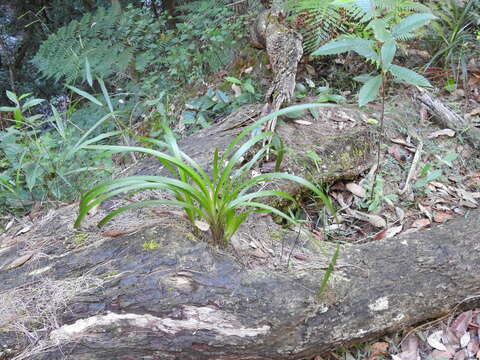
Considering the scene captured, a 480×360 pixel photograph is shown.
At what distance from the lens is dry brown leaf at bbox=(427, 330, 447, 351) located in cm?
178

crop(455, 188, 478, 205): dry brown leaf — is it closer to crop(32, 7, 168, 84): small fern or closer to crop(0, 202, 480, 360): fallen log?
crop(0, 202, 480, 360): fallen log

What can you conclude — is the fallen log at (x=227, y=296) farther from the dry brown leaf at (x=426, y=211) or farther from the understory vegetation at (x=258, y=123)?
the dry brown leaf at (x=426, y=211)

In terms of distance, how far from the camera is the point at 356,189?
244 centimetres

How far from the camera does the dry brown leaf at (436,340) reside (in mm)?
1785

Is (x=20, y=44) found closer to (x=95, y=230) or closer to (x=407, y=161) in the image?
(x=95, y=230)

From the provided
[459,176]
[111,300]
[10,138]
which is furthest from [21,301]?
[459,176]

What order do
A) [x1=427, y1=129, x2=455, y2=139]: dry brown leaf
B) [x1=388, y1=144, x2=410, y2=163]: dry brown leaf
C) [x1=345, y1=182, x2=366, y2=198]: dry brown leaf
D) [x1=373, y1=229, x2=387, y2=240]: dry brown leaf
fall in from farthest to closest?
[x1=427, y1=129, x2=455, y2=139]: dry brown leaf < [x1=388, y1=144, x2=410, y2=163]: dry brown leaf < [x1=345, y1=182, x2=366, y2=198]: dry brown leaf < [x1=373, y1=229, x2=387, y2=240]: dry brown leaf

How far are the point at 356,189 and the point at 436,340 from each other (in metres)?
0.91

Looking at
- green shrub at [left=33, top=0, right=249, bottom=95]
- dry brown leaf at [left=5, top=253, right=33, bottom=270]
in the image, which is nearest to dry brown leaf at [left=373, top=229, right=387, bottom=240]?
dry brown leaf at [left=5, top=253, right=33, bottom=270]

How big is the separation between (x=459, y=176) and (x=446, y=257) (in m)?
0.83

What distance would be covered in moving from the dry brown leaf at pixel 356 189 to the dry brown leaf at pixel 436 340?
0.82 meters

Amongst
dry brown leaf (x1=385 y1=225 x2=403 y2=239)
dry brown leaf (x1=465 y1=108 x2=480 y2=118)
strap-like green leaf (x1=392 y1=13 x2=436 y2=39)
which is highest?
strap-like green leaf (x1=392 y1=13 x2=436 y2=39)

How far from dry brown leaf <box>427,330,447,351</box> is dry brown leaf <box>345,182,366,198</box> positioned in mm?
821

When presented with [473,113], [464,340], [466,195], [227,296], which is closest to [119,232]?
[227,296]
